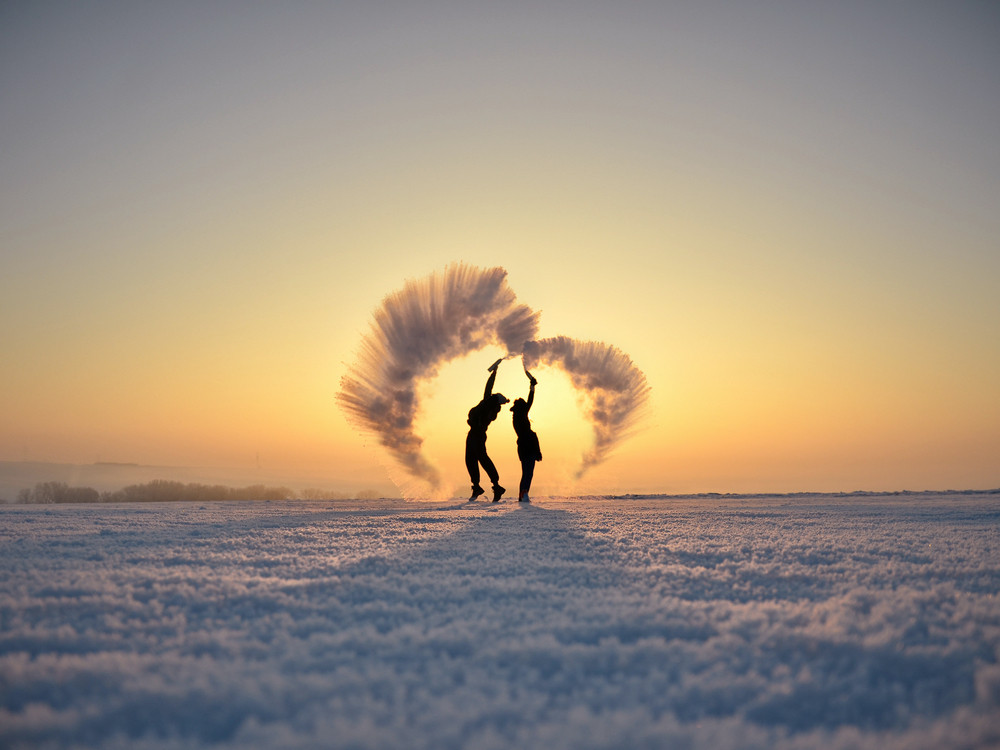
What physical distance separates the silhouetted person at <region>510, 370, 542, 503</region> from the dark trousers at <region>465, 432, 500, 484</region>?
2.65 feet

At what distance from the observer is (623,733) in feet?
5.10

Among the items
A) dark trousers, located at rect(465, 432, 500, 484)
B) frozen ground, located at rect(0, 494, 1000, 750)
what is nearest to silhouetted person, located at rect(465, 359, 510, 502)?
dark trousers, located at rect(465, 432, 500, 484)

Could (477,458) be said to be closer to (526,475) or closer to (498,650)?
(526,475)

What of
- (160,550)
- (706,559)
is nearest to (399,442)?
(160,550)

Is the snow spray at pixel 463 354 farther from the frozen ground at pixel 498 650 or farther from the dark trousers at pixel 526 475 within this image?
the frozen ground at pixel 498 650

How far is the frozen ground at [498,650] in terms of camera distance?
63.4 inches

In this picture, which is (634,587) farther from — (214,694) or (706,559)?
(214,694)

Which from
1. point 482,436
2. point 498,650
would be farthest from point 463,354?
point 498,650

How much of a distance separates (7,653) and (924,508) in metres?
11.6

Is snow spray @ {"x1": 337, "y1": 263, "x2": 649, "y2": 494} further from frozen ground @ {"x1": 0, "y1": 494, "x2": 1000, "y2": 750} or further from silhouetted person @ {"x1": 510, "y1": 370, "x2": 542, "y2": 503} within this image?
frozen ground @ {"x1": 0, "y1": 494, "x2": 1000, "y2": 750}

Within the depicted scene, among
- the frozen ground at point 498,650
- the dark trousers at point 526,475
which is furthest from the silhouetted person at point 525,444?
the frozen ground at point 498,650

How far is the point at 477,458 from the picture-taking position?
1390cm

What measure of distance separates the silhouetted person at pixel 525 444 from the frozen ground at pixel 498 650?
893 centimetres

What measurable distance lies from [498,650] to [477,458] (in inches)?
465
